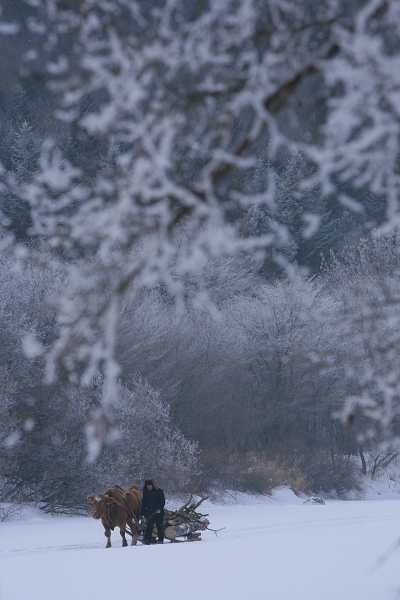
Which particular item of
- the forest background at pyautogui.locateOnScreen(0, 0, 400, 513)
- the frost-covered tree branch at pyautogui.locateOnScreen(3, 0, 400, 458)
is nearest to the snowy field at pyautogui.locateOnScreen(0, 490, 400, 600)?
the forest background at pyautogui.locateOnScreen(0, 0, 400, 513)

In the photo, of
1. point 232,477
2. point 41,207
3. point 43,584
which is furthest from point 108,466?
point 41,207

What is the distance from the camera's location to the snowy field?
10633 mm

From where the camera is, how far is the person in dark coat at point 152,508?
54.3 ft

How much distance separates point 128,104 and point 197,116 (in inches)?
19.5

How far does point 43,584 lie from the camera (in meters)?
11.4

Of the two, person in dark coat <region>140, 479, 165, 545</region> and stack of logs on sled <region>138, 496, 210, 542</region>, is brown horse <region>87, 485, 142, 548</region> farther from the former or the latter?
stack of logs on sled <region>138, 496, 210, 542</region>

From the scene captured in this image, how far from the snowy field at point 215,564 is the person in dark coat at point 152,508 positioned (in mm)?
625

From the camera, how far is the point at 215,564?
530 inches

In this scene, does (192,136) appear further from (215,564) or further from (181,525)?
(181,525)

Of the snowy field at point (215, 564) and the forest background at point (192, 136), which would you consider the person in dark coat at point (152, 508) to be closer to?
the snowy field at point (215, 564)

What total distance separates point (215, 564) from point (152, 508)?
11.1 ft

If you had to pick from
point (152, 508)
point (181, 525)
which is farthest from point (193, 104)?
point (181, 525)

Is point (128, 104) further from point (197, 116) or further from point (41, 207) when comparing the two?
point (41, 207)

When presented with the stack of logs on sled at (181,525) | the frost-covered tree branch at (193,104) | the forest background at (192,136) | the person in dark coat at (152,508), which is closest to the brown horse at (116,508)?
the person in dark coat at (152,508)
